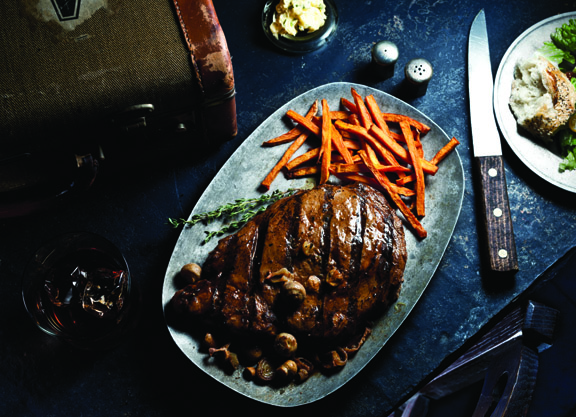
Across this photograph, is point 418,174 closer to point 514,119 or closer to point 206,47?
point 514,119

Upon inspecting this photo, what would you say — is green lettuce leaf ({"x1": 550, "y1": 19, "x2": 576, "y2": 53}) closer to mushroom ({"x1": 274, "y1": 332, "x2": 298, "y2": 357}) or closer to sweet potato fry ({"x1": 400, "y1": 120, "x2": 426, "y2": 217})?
sweet potato fry ({"x1": 400, "y1": 120, "x2": 426, "y2": 217})

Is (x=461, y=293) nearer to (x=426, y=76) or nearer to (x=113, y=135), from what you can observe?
(x=426, y=76)

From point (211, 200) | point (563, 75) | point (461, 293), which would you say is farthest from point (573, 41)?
point (211, 200)

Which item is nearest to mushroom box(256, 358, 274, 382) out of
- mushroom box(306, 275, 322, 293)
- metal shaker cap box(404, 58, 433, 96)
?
mushroom box(306, 275, 322, 293)

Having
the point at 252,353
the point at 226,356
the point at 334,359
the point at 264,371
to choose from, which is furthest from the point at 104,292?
the point at 334,359

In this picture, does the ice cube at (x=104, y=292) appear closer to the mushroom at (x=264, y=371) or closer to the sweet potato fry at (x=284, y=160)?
the mushroom at (x=264, y=371)
